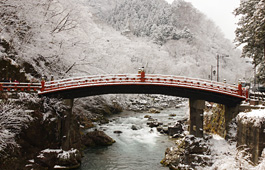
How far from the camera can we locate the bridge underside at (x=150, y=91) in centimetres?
2322

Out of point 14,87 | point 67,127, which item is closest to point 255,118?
point 67,127

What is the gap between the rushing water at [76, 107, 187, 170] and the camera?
906 inches

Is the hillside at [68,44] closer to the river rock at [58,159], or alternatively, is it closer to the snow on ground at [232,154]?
the river rock at [58,159]

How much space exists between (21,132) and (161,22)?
422 feet

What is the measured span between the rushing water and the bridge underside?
21.5ft

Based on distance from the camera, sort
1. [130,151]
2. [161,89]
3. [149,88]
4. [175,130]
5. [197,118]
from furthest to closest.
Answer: [175,130] < [130,151] < [161,89] < [149,88] < [197,118]

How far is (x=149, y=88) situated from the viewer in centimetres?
2455

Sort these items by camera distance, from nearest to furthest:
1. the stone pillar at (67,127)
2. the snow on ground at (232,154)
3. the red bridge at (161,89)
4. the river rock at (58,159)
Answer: the snow on ground at (232,154) → the river rock at (58,159) → the red bridge at (161,89) → the stone pillar at (67,127)

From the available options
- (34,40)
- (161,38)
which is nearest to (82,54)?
(34,40)

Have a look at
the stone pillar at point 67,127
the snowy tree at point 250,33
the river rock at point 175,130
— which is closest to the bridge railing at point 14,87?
the stone pillar at point 67,127

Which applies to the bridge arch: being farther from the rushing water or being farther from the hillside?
the rushing water

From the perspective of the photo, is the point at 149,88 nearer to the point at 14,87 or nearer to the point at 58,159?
the point at 58,159

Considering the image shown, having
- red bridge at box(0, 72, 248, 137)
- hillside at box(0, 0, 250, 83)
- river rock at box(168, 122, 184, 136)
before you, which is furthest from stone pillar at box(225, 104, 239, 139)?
hillside at box(0, 0, 250, 83)

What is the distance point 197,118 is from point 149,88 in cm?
548
